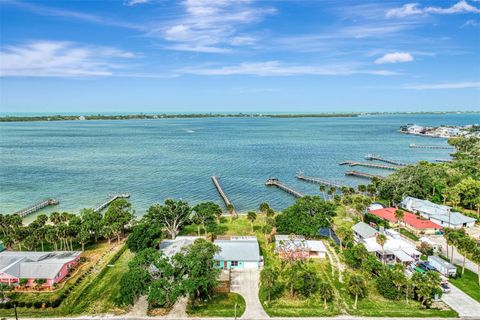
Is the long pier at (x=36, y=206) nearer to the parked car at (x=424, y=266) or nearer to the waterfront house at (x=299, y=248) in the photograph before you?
the waterfront house at (x=299, y=248)

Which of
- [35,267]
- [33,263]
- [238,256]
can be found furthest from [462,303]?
[33,263]

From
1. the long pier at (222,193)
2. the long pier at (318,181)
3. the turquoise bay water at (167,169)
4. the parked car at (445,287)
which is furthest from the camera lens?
the long pier at (318,181)

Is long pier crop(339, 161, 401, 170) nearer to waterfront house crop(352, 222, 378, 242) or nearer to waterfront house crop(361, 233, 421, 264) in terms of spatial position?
waterfront house crop(352, 222, 378, 242)

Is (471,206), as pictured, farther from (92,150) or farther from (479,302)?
(92,150)

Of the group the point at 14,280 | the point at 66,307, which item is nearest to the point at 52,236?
the point at 14,280

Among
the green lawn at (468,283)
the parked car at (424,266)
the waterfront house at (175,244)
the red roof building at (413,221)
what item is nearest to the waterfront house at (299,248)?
the parked car at (424,266)
